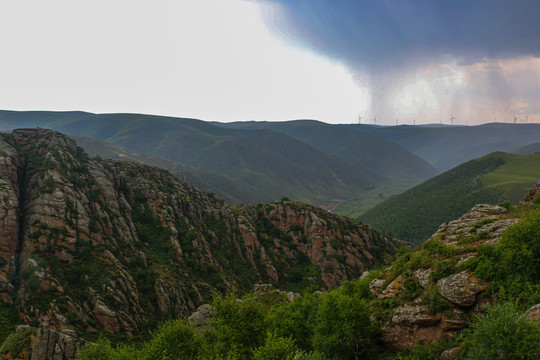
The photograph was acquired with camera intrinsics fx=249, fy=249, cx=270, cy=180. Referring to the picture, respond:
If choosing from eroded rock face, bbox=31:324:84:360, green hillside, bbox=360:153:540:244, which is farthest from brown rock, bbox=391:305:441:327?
green hillside, bbox=360:153:540:244

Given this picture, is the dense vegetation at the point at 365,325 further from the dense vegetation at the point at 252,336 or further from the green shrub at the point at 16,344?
the green shrub at the point at 16,344

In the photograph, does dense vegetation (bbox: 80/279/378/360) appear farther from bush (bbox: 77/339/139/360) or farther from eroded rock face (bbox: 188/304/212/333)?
eroded rock face (bbox: 188/304/212/333)

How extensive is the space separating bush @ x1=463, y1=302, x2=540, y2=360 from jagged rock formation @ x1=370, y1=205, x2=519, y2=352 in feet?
16.9

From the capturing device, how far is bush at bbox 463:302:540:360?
1455 centimetres

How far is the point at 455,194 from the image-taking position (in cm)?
15000

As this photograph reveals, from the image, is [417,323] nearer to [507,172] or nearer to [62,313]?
[62,313]

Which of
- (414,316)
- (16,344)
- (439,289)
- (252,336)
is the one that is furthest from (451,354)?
(16,344)

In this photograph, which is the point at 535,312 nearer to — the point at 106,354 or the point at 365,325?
the point at 365,325

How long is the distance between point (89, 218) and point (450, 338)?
6510cm

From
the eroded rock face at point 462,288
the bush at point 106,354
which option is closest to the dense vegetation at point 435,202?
the eroded rock face at point 462,288

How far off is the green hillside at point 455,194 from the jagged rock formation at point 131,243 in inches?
2574

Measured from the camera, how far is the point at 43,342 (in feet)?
94.6

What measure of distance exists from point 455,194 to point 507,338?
16639 cm

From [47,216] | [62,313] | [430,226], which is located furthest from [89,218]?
[430,226]
